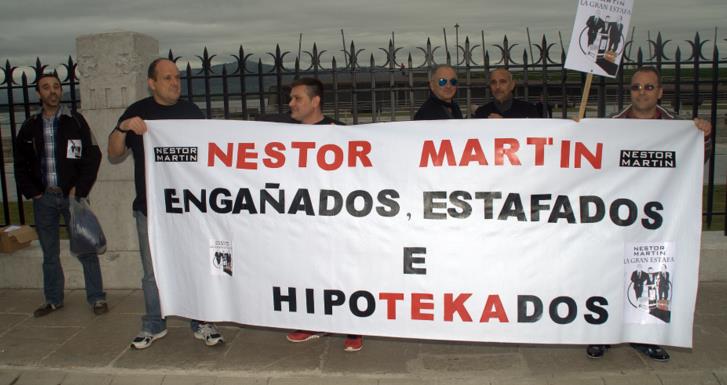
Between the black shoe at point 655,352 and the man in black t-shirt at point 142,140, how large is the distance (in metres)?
3.02

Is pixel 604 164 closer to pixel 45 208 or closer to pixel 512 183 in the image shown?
pixel 512 183

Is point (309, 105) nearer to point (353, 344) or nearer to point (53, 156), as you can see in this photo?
point (353, 344)

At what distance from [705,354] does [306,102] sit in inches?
129

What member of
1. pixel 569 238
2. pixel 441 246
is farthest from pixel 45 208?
pixel 569 238

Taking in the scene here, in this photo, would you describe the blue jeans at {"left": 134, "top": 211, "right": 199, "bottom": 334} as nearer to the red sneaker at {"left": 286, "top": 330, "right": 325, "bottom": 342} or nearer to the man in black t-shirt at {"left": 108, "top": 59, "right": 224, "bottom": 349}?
the man in black t-shirt at {"left": 108, "top": 59, "right": 224, "bottom": 349}

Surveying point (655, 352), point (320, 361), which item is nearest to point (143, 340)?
point (320, 361)

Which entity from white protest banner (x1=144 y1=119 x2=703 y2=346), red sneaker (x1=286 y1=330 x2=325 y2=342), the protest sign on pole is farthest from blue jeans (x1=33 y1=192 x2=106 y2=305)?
the protest sign on pole

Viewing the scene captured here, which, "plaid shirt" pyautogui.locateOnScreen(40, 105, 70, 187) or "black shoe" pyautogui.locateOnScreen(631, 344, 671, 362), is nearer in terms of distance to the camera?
"black shoe" pyautogui.locateOnScreen(631, 344, 671, 362)

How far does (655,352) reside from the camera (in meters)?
4.43

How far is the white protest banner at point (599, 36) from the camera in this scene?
13.5 ft

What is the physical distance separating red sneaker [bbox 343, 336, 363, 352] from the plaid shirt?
2.80m

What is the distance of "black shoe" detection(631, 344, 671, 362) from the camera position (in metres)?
4.40

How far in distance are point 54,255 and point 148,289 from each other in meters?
1.45

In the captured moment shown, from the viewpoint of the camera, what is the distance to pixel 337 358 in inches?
181
